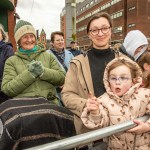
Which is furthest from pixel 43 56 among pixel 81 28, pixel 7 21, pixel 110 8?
pixel 81 28

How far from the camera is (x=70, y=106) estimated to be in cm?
230

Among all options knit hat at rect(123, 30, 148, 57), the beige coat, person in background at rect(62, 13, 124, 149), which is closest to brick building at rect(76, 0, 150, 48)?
knit hat at rect(123, 30, 148, 57)

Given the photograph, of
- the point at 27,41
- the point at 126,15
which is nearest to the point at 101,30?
the point at 27,41

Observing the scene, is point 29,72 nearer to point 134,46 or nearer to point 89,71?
point 89,71

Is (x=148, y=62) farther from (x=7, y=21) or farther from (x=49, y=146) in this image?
(x=7, y=21)

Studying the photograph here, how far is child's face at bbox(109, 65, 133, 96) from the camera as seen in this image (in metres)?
2.13

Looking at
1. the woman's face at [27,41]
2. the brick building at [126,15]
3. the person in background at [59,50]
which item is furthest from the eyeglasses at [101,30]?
the brick building at [126,15]

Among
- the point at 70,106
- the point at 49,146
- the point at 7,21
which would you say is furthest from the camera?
the point at 7,21

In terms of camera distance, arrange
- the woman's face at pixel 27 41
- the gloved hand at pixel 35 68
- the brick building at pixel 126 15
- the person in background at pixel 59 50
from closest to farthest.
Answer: the gloved hand at pixel 35 68, the woman's face at pixel 27 41, the person in background at pixel 59 50, the brick building at pixel 126 15

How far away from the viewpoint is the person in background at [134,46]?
330cm

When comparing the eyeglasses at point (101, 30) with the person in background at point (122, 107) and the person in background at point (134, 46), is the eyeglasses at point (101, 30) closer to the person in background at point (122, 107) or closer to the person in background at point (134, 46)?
the person in background at point (122, 107)

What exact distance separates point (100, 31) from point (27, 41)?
2.62ft

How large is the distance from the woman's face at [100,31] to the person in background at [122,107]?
1.19ft

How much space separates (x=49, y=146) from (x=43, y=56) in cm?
149
